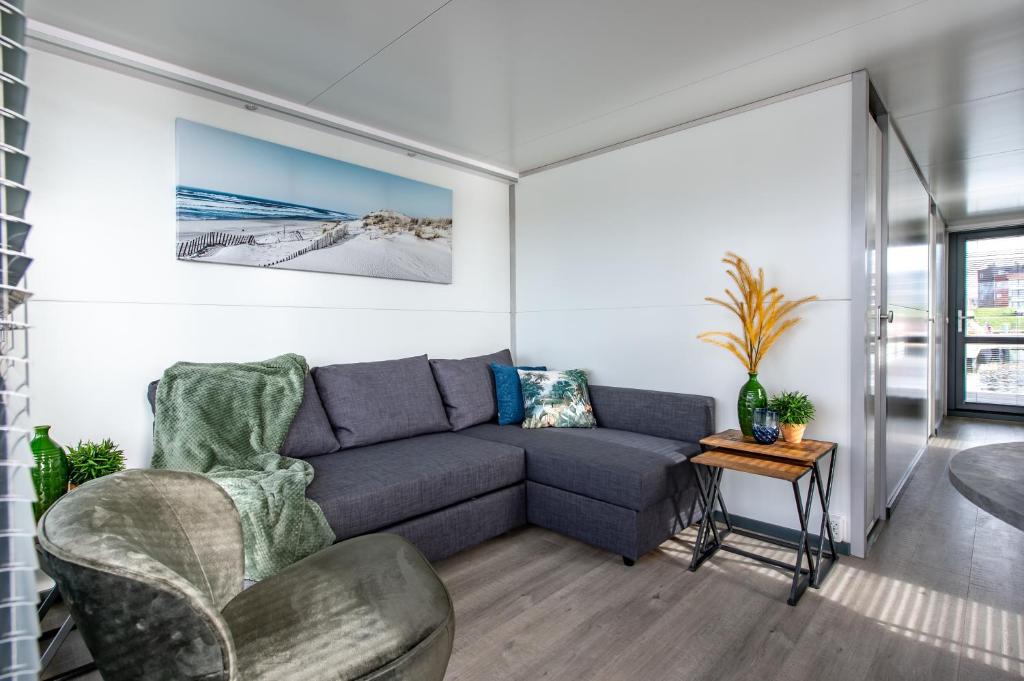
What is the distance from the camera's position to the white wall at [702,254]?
8.75 ft

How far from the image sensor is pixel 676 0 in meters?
2.06

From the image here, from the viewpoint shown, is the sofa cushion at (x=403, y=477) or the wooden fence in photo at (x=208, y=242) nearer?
the sofa cushion at (x=403, y=477)

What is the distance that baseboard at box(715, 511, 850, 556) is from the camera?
8.67 ft

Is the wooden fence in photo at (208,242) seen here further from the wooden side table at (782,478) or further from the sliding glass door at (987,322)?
the sliding glass door at (987,322)

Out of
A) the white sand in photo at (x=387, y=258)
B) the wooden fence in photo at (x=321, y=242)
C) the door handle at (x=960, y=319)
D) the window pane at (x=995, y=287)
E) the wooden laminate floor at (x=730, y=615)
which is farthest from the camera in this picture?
the door handle at (x=960, y=319)

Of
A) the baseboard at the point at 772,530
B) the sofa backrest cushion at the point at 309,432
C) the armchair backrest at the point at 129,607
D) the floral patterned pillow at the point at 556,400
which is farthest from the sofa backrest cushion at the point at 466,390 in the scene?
the armchair backrest at the point at 129,607

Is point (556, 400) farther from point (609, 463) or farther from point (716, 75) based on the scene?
point (716, 75)

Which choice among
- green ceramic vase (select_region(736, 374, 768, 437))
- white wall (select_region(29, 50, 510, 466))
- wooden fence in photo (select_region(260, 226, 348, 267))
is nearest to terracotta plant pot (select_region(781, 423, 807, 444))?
green ceramic vase (select_region(736, 374, 768, 437))

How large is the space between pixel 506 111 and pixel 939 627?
3.19 metres

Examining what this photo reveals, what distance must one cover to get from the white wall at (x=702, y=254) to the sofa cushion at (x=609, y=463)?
490 millimetres

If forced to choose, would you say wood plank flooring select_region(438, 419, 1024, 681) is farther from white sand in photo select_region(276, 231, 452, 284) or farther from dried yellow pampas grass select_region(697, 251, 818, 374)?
white sand in photo select_region(276, 231, 452, 284)

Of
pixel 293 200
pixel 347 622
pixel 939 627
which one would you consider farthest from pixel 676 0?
pixel 939 627

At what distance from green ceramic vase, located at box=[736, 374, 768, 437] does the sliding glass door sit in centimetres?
560

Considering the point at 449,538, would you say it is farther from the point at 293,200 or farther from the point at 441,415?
the point at 293,200
